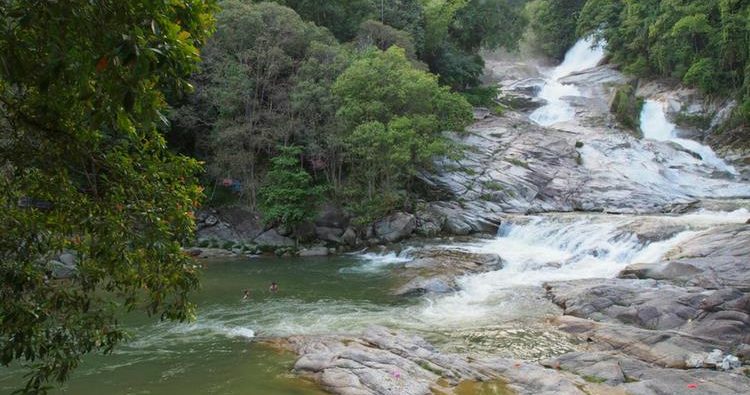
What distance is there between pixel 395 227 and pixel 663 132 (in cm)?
2109

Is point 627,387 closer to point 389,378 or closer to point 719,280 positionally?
point 389,378

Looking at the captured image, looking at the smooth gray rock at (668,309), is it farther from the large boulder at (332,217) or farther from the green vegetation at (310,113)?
the large boulder at (332,217)

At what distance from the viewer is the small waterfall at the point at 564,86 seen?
37.4m

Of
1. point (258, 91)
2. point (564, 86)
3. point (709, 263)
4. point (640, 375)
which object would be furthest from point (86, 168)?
point (564, 86)

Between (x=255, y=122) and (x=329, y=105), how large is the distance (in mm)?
3568

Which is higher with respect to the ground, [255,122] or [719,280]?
[255,122]

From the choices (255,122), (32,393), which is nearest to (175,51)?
(32,393)

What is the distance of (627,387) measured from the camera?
832 centimetres

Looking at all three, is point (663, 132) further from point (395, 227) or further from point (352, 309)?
point (352, 309)

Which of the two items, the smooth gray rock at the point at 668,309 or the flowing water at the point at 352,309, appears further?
the smooth gray rock at the point at 668,309

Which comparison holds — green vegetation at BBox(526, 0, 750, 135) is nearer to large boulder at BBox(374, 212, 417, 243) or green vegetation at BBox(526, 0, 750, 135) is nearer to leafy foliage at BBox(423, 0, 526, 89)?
leafy foliage at BBox(423, 0, 526, 89)

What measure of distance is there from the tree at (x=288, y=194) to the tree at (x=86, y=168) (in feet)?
57.7

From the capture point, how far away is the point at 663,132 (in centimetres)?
3419

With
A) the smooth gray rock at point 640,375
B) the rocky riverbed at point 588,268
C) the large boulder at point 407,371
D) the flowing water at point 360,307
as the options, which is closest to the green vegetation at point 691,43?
the rocky riverbed at point 588,268
